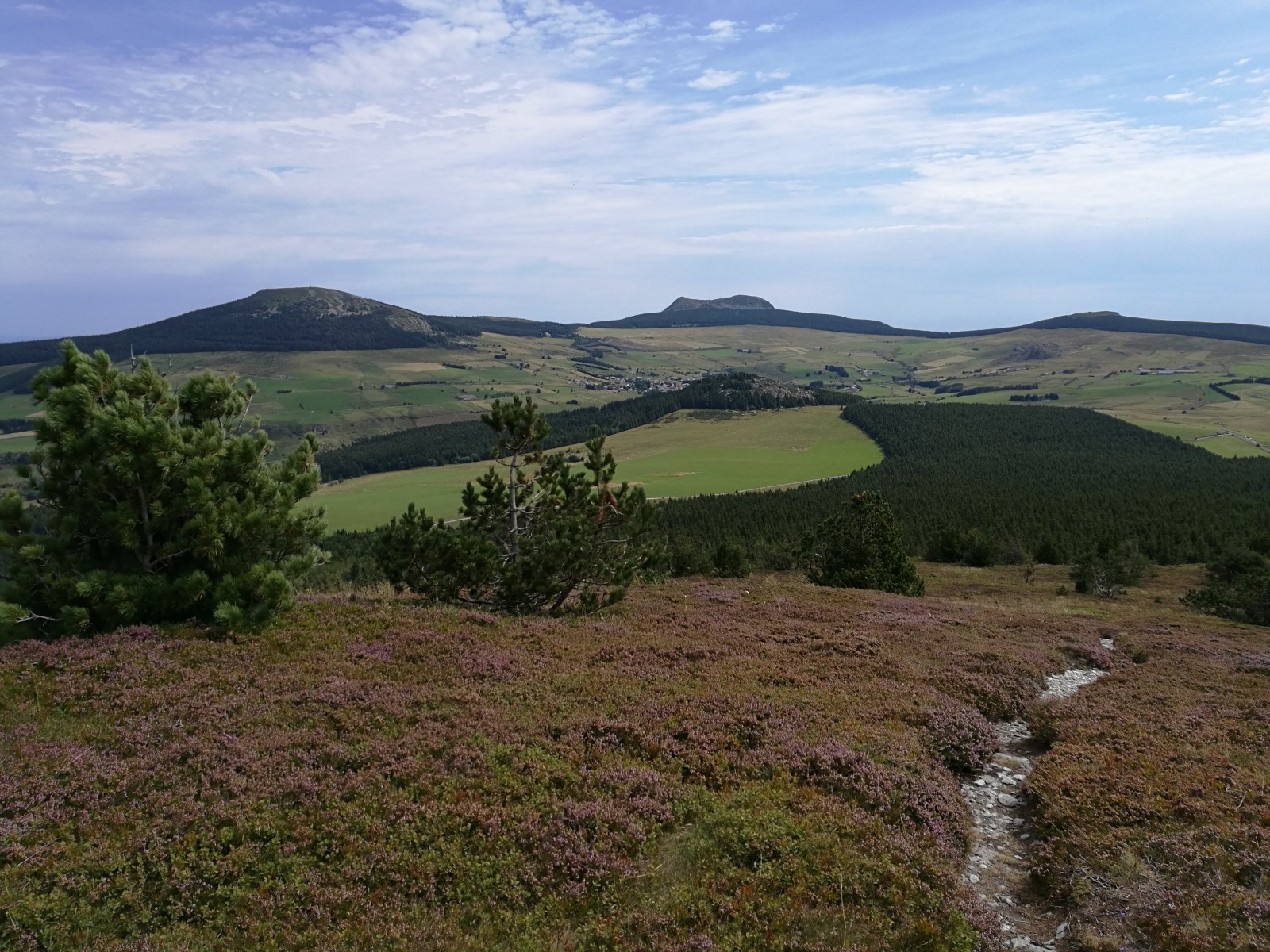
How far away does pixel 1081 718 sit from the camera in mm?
15383

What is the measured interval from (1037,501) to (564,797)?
128170mm

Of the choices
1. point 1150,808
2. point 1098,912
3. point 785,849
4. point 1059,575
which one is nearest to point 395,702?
point 785,849

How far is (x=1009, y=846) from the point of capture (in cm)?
1060

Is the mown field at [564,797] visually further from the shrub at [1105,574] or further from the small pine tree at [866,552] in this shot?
the shrub at [1105,574]

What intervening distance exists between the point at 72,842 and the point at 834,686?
1431 centimetres

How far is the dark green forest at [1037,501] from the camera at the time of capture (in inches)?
3413

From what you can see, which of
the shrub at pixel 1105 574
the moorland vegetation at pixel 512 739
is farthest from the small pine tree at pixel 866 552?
the shrub at pixel 1105 574

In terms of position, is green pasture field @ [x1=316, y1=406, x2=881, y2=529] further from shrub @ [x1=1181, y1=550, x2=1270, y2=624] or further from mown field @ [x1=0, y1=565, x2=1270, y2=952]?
mown field @ [x1=0, y1=565, x2=1270, y2=952]

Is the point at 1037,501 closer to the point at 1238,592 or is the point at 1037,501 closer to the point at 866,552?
the point at 1238,592

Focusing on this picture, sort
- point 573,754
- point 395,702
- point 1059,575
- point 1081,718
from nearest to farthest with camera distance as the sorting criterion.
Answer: point 573,754
point 395,702
point 1081,718
point 1059,575

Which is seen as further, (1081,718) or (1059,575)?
(1059,575)

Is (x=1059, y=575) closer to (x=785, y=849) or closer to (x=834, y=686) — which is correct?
(x=834, y=686)

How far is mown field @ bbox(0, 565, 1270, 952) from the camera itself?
787 centimetres

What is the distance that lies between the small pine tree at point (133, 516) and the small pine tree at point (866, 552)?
3174 cm
